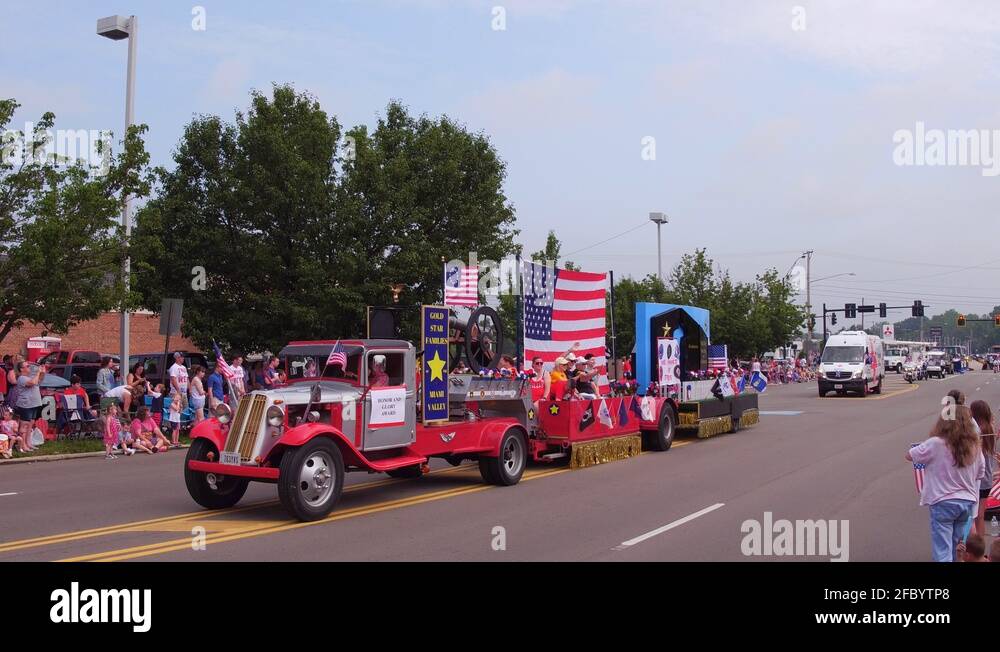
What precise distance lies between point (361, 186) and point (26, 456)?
13008 millimetres

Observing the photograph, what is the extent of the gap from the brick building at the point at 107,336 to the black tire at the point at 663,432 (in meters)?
30.9

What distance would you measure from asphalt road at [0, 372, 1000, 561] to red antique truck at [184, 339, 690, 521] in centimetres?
40

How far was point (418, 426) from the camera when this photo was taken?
458 inches

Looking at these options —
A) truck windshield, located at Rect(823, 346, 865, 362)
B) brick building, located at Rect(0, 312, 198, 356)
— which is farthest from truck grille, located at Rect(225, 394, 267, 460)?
brick building, located at Rect(0, 312, 198, 356)

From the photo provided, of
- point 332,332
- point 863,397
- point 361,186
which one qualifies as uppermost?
point 361,186

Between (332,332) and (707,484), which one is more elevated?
(332,332)

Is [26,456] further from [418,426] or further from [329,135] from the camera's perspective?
[329,135]

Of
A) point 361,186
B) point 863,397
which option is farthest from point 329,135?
point 863,397

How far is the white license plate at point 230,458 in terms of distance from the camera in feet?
32.8

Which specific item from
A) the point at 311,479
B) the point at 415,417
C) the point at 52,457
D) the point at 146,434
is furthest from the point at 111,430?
the point at 311,479

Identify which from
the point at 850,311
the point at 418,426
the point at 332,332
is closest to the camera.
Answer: the point at 418,426

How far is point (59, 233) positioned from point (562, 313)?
9.85m
